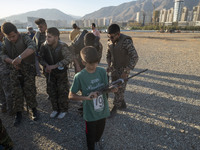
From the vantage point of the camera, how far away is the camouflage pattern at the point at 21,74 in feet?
8.76

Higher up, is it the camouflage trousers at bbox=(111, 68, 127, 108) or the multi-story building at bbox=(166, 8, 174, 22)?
the multi-story building at bbox=(166, 8, 174, 22)

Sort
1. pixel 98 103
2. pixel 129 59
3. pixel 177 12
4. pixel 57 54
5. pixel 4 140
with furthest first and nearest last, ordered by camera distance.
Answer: pixel 177 12 → pixel 129 59 → pixel 57 54 → pixel 4 140 → pixel 98 103

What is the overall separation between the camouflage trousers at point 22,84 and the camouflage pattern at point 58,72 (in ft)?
1.19

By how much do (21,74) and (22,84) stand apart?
27 centimetres

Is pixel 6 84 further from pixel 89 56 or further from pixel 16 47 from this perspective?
pixel 89 56

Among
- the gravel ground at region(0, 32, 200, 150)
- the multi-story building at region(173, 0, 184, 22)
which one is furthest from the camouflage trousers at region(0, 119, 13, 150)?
the multi-story building at region(173, 0, 184, 22)

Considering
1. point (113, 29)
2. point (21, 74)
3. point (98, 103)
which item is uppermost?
point (113, 29)

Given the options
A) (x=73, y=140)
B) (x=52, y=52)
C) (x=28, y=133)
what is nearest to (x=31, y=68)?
(x=52, y=52)

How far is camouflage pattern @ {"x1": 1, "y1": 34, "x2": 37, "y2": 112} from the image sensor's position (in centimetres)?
267

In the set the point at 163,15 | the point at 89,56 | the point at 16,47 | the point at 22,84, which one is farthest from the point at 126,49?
the point at 163,15

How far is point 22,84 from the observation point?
2947mm

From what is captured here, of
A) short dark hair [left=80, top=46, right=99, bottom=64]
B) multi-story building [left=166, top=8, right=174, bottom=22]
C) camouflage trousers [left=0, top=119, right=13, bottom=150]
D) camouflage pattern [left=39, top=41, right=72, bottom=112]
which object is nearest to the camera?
short dark hair [left=80, top=46, right=99, bottom=64]

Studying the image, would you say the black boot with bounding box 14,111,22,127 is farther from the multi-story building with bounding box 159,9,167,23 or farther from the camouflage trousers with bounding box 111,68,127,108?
the multi-story building with bounding box 159,9,167,23

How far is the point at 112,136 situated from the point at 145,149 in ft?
2.22
